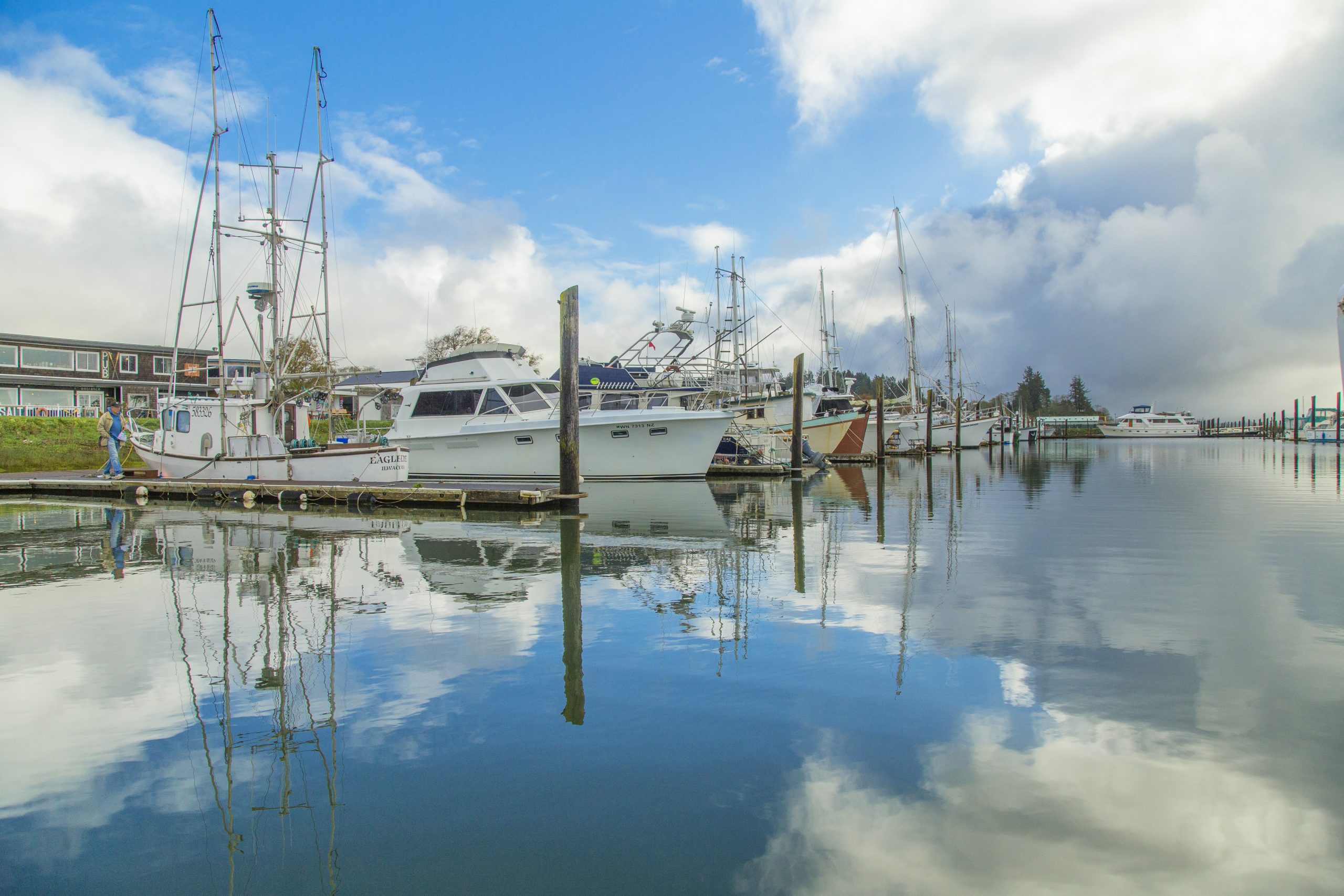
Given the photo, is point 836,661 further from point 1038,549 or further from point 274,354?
point 274,354

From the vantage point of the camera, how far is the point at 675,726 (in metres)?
4.14

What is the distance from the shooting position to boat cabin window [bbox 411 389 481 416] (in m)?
21.7

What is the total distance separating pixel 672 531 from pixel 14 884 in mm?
9613

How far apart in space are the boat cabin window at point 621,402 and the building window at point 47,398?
33516mm

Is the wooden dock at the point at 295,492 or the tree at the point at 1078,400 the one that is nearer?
the wooden dock at the point at 295,492

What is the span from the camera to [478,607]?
6910 millimetres

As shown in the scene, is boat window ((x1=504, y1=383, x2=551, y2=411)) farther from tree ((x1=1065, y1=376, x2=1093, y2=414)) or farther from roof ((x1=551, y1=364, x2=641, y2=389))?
tree ((x1=1065, y1=376, x2=1093, y2=414))

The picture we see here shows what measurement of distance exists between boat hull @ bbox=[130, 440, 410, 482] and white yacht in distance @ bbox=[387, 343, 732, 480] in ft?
10.7

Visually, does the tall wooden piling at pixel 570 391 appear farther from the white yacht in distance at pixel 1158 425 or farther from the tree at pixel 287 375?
the white yacht in distance at pixel 1158 425

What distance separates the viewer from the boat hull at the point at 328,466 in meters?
18.2

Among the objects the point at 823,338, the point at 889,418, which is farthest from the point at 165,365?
the point at 889,418

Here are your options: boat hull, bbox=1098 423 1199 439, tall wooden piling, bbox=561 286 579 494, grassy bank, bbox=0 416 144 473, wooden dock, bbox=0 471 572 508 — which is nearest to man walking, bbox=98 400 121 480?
wooden dock, bbox=0 471 572 508

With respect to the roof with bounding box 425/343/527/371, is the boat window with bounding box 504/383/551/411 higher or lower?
lower

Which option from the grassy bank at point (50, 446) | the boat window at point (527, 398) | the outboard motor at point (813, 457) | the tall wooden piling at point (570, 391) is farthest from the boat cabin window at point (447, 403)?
the outboard motor at point (813, 457)
